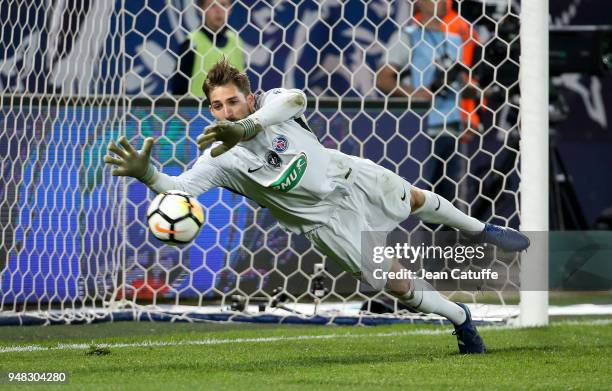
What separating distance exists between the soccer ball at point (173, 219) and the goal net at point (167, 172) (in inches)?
104

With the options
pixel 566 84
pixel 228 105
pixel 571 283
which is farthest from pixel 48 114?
pixel 566 84

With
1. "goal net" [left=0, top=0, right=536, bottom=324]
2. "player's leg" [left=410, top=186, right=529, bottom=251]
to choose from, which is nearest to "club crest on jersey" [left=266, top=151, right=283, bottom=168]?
"player's leg" [left=410, top=186, right=529, bottom=251]

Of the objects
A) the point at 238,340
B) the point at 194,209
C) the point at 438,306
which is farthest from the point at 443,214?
the point at 194,209

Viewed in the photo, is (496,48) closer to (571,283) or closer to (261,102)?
(571,283)

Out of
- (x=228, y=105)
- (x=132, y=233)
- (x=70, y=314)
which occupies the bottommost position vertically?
(x=70, y=314)

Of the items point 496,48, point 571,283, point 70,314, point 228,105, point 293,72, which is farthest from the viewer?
point 293,72

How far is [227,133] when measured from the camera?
17.5 feet

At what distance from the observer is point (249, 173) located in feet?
20.1

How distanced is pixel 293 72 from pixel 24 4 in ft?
8.59

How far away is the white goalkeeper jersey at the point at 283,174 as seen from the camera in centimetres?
608

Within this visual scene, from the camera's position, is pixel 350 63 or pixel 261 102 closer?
pixel 261 102

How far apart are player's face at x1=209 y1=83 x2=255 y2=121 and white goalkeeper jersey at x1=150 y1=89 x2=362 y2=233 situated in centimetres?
12

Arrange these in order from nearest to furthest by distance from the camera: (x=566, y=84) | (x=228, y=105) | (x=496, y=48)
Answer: (x=228, y=105)
(x=496, y=48)
(x=566, y=84)

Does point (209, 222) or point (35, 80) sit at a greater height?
point (35, 80)
